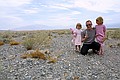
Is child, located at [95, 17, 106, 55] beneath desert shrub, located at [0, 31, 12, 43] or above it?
above

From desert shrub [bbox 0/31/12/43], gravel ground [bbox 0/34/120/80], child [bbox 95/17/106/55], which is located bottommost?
gravel ground [bbox 0/34/120/80]

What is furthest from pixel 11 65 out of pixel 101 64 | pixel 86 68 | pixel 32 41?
pixel 32 41

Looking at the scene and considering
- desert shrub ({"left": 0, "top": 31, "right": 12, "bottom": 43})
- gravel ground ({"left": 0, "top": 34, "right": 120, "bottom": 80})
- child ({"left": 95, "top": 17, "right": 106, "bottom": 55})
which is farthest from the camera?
desert shrub ({"left": 0, "top": 31, "right": 12, "bottom": 43})

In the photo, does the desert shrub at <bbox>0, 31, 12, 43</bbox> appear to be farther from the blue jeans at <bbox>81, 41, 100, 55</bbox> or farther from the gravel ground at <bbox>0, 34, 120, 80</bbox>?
the gravel ground at <bbox>0, 34, 120, 80</bbox>

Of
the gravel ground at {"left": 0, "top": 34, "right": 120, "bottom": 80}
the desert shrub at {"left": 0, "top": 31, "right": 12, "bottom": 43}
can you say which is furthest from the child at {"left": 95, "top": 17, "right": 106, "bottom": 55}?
the desert shrub at {"left": 0, "top": 31, "right": 12, "bottom": 43}

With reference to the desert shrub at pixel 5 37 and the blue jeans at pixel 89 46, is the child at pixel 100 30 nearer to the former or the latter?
the blue jeans at pixel 89 46

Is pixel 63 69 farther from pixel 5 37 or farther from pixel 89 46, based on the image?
pixel 5 37

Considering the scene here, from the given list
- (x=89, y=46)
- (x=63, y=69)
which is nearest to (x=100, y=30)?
(x=89, y=46)

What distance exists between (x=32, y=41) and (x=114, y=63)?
5.21 meters

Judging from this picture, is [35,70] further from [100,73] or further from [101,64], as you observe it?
[101,64]

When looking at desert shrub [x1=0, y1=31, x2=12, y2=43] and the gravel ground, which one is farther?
desert shrub [x1=0, y1=31, x2=12, y2=43]

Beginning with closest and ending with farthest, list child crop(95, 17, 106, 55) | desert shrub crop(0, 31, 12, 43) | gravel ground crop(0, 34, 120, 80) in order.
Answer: gravel ground crop(0, 34, 120, 80) → child crop(95, 17, 106, 55) → desert shrub crop(0, 31, 12, 43)

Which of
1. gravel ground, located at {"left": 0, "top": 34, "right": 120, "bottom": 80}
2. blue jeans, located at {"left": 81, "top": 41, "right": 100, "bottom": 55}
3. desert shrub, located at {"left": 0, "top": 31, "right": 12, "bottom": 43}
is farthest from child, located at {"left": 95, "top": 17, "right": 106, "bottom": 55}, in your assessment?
desert shrub, located at {"left": 0, "top": 31, "right": 12, "bottom": 43}

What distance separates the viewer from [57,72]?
9000 mm
